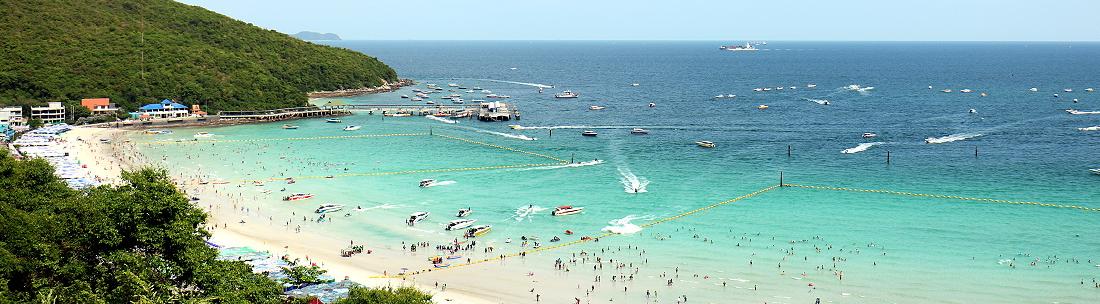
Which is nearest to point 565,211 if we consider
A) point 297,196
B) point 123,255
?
point 297,196

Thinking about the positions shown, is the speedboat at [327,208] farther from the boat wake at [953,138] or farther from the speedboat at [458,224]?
the boat wake at [953,138]

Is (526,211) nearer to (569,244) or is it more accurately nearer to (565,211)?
(565,211)

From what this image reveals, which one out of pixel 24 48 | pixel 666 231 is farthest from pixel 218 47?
pixel 666 231

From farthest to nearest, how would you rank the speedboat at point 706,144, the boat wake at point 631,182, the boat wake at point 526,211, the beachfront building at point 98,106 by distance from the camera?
the beachfront building at point 98,106
the speedboat at point 706,144
the boat wake at point 631,182
the boat wake at point 526,211

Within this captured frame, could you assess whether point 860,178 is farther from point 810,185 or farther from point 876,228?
point 876,228

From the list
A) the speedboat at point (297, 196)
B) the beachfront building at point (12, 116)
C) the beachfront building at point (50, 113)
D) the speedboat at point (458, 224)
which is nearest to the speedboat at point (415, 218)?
the speedboat at point (458, 224)

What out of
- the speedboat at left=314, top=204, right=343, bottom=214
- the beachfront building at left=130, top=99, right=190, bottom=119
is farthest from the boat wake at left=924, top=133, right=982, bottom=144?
the beachfront building at left=130, top=99, right=190, bottom=119
